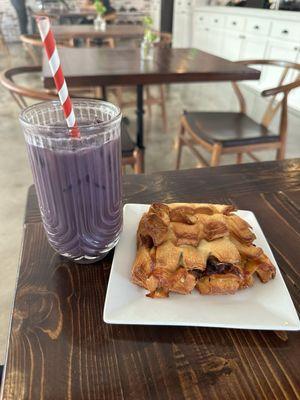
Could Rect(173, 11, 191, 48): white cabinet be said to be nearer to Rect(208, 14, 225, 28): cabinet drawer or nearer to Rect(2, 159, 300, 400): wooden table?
Rect(208, 14, 225, 28): cabinet drawer

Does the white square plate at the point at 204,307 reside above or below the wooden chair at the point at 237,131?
above

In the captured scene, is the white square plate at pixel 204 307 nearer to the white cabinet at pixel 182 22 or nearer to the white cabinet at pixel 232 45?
the white cabinet at pixel 232 45

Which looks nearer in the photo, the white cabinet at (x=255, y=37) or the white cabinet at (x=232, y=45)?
the white cabinet at (x=255, y=37)

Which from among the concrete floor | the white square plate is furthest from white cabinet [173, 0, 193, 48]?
the white square plate

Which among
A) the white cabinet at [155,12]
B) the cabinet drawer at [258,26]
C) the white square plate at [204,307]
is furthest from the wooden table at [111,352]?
the white cabinet at [155,12]

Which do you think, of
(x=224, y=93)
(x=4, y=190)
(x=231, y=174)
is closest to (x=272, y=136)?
(x=231, y=174)

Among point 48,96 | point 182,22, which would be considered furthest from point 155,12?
point 48,96

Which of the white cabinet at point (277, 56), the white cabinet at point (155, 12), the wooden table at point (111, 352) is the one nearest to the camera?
the wooden table at point (111, 352)
